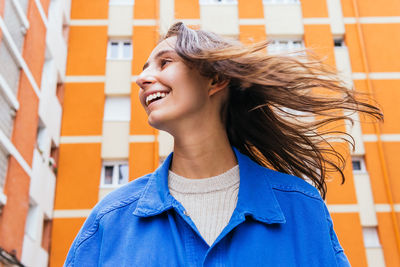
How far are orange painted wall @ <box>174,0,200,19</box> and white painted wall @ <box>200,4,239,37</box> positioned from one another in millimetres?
171

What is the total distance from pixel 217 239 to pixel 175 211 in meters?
0.23

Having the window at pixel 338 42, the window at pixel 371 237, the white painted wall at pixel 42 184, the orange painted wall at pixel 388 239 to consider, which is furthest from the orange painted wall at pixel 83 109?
the orange painted wall at pixel 388 239

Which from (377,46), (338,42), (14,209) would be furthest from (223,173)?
(338,42)

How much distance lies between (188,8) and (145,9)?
4.83 ft

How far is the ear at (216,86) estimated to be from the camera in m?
2.15

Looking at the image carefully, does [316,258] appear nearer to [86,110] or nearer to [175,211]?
[175,211]

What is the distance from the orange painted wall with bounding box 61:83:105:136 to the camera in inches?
556

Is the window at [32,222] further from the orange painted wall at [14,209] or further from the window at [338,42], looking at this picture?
the window at [338,42]

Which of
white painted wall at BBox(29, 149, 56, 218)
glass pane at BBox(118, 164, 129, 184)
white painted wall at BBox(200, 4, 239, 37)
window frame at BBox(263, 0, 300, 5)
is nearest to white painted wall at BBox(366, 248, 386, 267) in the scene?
glass pane at BBox(118, 164, 129, 184)

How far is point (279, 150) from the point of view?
227 cm

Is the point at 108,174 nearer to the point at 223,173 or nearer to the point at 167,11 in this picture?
the point at 167,11

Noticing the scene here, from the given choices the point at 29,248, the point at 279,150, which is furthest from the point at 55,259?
the point at 279,150

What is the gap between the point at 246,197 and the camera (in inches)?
74.0

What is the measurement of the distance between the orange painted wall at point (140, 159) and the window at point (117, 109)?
114cm
